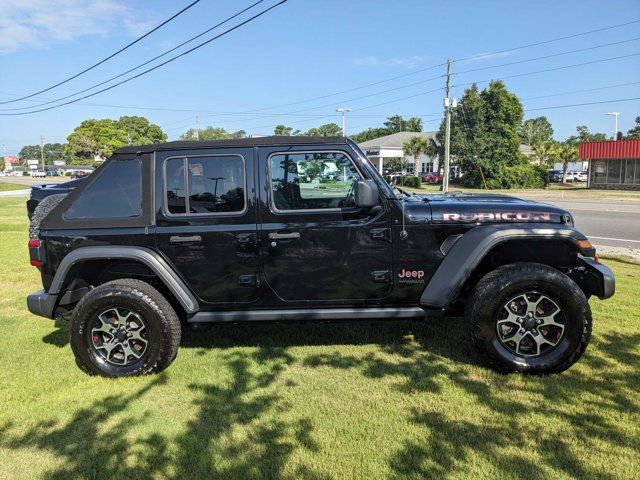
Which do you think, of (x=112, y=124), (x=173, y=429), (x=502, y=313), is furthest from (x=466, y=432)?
(x=112, y=124)

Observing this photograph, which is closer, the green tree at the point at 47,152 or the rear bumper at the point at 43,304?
the rear bumper at the point at 43,304

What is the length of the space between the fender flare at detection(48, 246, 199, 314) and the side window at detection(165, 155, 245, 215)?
42 cm

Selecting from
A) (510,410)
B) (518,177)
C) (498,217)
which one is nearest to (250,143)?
(498,217)

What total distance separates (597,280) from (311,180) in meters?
2.38

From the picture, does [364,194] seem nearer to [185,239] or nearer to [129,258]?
[185,239]

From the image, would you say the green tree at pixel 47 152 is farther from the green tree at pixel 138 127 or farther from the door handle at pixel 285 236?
the door handle at pixel 285 236

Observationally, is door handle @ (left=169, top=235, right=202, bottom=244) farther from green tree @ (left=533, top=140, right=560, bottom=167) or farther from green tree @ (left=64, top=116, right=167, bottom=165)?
green tree @ (left=64, top=116, right=167, bottom=165)

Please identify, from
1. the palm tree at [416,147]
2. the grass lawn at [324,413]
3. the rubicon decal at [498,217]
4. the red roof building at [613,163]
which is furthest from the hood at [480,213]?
the palm tree at [416,147]

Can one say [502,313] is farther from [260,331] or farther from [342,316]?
[260,331]

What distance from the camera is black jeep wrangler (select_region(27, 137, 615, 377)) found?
12.3ft

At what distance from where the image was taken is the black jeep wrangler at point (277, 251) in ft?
12.3

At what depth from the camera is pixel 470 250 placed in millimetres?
3709

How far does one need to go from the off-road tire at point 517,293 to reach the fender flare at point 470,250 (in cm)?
19

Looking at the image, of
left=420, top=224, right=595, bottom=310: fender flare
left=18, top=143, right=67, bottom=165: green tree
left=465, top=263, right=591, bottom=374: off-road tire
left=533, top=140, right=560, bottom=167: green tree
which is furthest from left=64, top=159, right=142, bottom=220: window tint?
left=18, top=143, right=67, bottom=165: green tree
